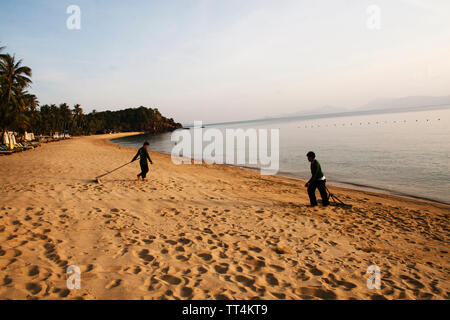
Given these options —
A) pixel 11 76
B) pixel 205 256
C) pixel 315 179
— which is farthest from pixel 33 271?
pixel 11 76

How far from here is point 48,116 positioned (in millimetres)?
66938

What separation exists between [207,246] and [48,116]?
8204cm

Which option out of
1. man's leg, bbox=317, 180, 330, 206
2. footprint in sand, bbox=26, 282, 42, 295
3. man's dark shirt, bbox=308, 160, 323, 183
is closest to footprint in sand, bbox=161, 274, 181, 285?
footprint in sand, bbox=26, 282, 42, 295

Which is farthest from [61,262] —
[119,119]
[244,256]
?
[119,119]

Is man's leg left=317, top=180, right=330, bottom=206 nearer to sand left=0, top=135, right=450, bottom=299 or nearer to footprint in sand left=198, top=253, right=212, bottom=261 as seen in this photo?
sand left=0, top=135, right=450, bottom=299

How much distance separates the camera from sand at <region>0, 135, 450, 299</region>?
326 centimetres

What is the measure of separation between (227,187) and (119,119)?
131 meters

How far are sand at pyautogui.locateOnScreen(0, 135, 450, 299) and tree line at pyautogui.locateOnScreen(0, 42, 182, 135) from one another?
29085 millimetres

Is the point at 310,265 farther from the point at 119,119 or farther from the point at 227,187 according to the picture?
the point at 119,119

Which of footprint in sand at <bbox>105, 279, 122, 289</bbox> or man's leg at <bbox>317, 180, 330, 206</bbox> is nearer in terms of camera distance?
footprint in sand at <bbox>105, 279, 122, 289</bbox>

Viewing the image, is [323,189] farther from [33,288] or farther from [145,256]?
[33,288]

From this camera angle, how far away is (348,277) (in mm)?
3748

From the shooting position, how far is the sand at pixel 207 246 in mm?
3264

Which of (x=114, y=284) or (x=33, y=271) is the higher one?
(x=33, y=271)
